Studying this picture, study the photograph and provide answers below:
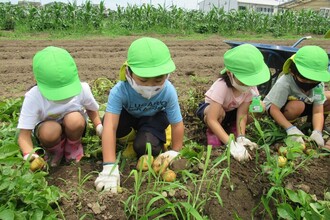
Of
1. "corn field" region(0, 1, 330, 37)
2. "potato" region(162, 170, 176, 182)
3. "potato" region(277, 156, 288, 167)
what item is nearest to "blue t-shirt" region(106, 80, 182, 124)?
"potato" region(162, 170, 176, 182)

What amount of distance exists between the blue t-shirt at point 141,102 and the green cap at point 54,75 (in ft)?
0.81

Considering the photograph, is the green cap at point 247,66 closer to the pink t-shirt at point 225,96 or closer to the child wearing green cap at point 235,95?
the child wearing green cap at point 235,95

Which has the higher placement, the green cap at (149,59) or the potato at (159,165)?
the green cap at (149,59)

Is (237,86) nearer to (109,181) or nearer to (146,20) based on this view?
(109,181)

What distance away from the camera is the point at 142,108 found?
238 centimetres

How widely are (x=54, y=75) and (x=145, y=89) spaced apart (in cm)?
52

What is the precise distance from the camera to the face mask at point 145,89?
2.11 metres

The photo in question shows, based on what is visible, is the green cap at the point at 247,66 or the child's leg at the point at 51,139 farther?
the green cap at the point at 247,66

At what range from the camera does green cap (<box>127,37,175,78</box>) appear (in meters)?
1.95

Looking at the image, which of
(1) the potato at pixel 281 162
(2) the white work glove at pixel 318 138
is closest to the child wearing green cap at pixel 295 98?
(2) the white work glove at pixel 318 138

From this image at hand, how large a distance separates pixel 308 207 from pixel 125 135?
1.27 m

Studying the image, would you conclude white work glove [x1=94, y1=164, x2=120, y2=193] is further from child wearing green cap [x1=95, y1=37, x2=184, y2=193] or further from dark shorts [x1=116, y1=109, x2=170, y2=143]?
dark shorts [x1=116, y1=109, x2=170, y2=143]

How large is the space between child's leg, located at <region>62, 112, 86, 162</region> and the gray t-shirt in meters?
1.50

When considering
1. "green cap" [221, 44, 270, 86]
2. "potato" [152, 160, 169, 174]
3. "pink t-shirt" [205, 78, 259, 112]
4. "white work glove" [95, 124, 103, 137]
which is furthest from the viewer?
"pink t-shirt" [205, 78, 259, 112]
